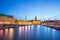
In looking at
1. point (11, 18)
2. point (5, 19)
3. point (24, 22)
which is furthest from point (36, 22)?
point (5, 19)

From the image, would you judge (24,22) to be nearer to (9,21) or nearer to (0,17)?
(9,21)

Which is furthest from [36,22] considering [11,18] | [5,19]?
[5,19]

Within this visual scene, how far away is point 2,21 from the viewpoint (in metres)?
56.3

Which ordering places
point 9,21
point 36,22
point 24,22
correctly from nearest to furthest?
1. point 9,21
2. point 24,22
3. point 36,22

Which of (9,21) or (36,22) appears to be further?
(36,22)

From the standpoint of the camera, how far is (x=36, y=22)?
104875mm

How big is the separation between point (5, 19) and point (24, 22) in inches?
1279

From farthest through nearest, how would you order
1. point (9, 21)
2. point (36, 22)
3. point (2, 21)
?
point (36, 22) → point (9, 21) → point (2, 21)

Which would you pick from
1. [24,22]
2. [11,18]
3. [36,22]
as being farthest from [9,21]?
[36,22]

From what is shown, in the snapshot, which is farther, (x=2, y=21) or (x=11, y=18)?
(x=11, y=18)

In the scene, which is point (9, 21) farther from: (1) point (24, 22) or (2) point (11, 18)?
(1) point (24, 22)

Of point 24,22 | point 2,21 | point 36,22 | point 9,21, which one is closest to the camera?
point 2,21

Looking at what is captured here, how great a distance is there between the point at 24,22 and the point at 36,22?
58.6 feet

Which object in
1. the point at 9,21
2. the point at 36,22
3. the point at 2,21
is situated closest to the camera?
the point at 2,21
